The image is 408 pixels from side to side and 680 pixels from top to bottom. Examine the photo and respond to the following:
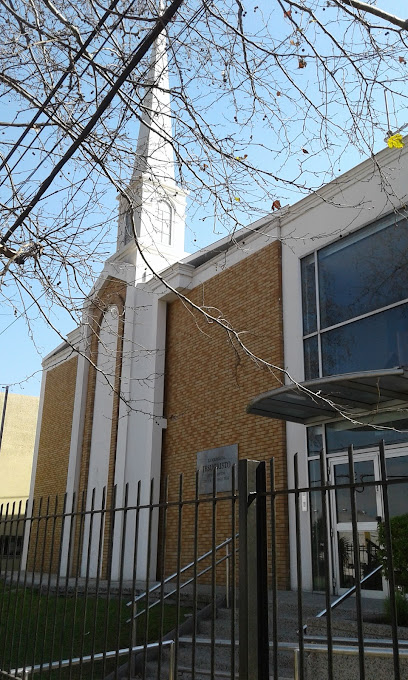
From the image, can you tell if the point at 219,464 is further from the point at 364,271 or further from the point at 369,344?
the point at 364,271

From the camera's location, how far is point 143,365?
18516mm

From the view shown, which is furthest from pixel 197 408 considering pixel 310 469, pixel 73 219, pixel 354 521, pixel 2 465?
pixel 2 465

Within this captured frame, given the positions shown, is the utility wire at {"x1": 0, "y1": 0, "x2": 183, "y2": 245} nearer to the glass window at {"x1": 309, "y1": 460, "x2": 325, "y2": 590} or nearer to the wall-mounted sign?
the glass window at {"x1": 309, "y1": 460, "x2": 325, "y2": 590}

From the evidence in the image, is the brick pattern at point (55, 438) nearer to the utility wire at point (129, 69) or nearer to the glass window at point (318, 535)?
the glass window at point (318, 535)

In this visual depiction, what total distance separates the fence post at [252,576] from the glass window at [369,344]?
26.8 feet

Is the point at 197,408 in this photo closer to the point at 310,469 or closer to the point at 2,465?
the point at 310,469

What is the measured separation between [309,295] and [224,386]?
3331 millimetres

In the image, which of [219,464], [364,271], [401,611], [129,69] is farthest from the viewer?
[219,464]

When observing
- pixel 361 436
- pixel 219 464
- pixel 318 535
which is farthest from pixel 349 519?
pixel 219 464

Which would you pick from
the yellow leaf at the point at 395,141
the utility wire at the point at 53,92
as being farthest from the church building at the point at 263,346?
the yellow leaf at the point at 395,141

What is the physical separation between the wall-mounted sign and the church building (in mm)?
66

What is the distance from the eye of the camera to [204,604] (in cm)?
1016

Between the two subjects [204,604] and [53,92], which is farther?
[204,604]

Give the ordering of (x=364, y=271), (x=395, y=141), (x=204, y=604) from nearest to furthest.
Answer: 1. (x=395, y=141)
2. (x=204, y=604)
3. (x=364, y=271)
